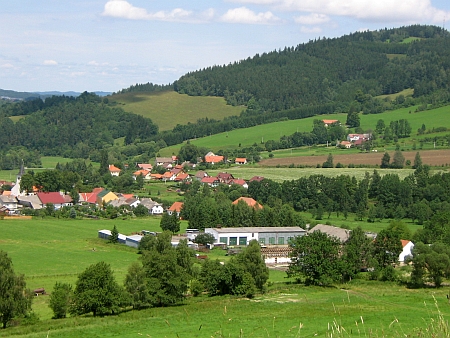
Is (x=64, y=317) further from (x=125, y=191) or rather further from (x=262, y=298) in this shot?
(x=125, y=191)

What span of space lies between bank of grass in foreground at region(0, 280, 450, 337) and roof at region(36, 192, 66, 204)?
40.0m

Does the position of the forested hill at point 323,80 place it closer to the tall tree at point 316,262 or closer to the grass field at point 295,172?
the grass field at point 295,172

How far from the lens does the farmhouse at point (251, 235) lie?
55312 millimetres

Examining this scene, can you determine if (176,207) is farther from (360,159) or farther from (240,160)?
(240,160)

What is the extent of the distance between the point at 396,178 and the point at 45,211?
35826 mm

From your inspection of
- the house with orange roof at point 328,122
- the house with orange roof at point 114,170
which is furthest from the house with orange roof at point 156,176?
the house with orange roof at point 328,122

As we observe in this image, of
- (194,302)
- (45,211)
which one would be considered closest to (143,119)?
(45,211)

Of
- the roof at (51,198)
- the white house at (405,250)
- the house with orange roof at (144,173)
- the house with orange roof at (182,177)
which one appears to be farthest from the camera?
the house with orange roof at (144,173)

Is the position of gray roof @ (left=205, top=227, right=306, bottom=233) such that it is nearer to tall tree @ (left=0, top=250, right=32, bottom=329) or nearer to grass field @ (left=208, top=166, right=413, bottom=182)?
grass field @ (left=208, top=166, right=413, bottom=182)

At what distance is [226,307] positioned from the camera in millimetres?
22234

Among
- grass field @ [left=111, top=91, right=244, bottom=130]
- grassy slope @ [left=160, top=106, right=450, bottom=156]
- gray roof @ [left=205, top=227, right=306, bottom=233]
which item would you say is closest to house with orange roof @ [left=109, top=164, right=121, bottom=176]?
grassy slope @ [left=160, top=106, right=450, bottom=156]

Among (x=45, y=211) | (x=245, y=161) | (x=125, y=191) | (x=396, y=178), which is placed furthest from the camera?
(x=245, y=161)

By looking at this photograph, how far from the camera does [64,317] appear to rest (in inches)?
1206

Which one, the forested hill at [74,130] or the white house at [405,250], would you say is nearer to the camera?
the white house at [405,250]
